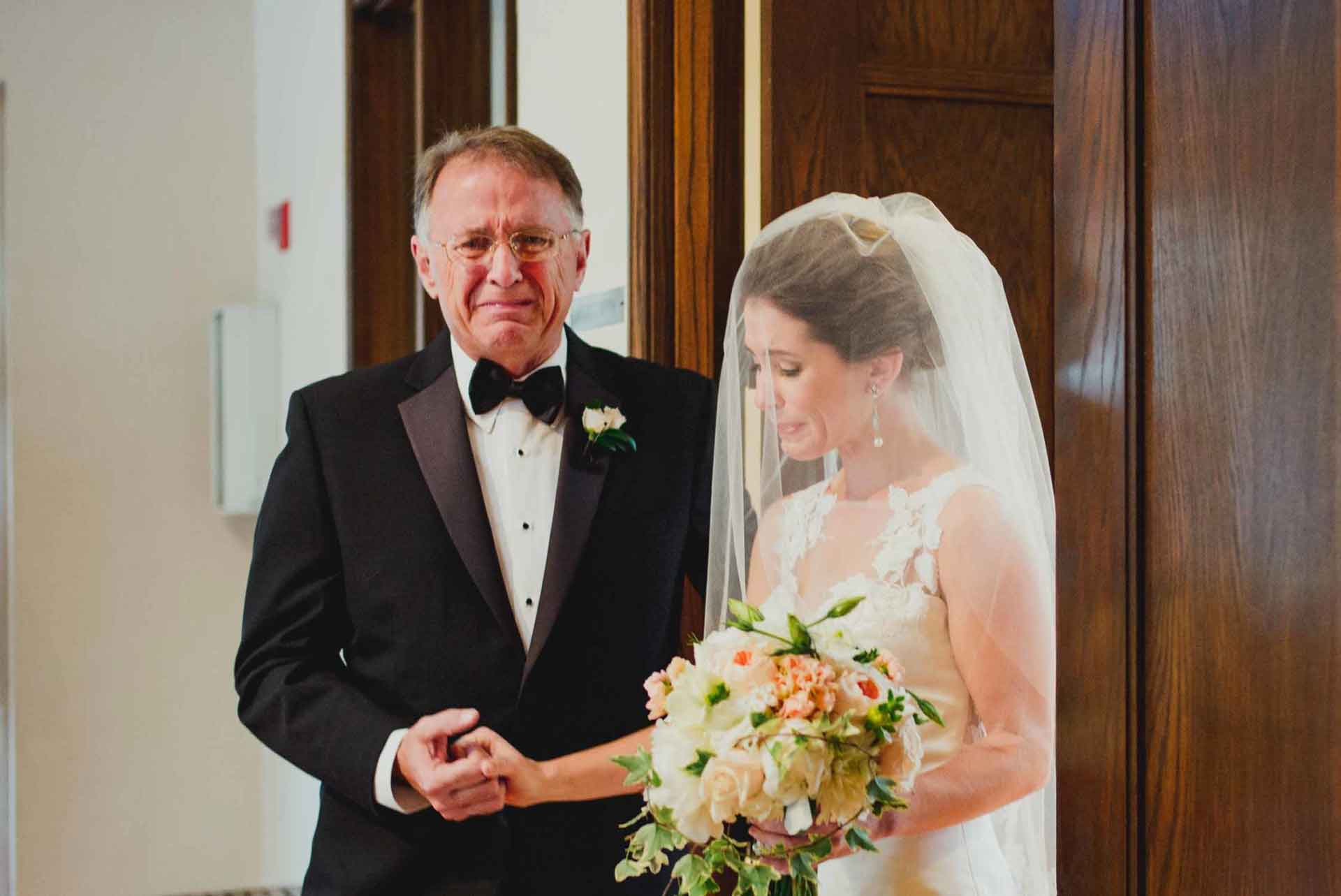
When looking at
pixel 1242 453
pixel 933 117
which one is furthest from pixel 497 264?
pixel 1242 453

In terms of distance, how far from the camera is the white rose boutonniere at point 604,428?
7.38 feet

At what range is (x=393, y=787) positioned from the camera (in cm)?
205

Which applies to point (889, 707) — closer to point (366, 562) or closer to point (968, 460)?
point (968, 460)

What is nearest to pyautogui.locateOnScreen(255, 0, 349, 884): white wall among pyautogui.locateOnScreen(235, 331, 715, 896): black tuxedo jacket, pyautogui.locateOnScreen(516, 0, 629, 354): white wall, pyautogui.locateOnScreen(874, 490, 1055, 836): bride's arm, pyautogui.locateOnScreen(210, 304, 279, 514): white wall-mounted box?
pyautogui.locateOnScreen(210, 304, 279, 514): white wall-mounted box

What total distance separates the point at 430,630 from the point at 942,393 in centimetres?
73

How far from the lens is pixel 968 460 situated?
206 cm

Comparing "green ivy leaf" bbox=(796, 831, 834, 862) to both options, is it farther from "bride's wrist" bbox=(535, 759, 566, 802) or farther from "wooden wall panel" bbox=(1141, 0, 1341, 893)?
"bride's wrist" bbox=(535, 759, 566, 802)

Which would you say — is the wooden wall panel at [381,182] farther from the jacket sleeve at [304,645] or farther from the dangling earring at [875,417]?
the dangling earring at [875,417]

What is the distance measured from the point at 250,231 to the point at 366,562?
4107mm

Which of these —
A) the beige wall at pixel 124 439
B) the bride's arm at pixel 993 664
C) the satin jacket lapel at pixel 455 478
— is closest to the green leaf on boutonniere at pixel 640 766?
the bride's arm at pixel 993 664

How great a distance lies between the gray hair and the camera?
7.34 ft

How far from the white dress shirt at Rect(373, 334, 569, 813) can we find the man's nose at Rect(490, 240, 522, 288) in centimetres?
14

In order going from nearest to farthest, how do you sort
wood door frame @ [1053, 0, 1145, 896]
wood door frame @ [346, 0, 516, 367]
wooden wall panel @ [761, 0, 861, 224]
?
1. wood door frame @ [1053, 0, 1145, 896]
2. wooden wall panel @ [761, 0, 861, 224]
3. wood door frame @ [346, 0, 516, 367]

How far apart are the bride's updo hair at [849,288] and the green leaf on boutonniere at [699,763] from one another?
0.64m
